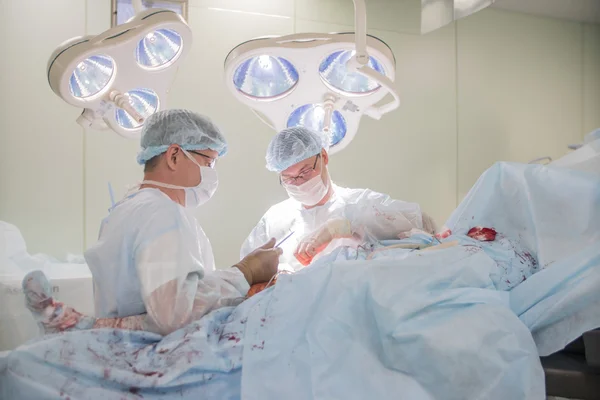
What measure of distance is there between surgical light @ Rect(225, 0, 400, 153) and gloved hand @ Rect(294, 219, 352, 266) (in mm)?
526

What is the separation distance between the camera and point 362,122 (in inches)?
118

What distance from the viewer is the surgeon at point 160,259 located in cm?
118

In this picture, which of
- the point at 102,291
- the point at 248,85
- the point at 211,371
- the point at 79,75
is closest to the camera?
the point at 211,371

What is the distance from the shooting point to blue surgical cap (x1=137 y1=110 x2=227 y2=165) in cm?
153

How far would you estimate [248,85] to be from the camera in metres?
1.99

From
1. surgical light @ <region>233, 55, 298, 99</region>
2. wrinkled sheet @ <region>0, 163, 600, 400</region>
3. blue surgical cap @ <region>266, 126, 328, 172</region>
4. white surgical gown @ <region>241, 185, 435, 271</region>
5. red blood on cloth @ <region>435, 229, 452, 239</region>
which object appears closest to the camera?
wrinkled sheet @ <region>0, 163, 600, 400</region>

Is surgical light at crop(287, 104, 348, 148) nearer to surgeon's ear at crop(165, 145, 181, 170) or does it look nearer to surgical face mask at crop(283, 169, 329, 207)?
surgical face mask at crop(283, 169, 329, 207)

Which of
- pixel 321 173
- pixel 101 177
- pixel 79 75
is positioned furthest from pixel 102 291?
pixel 101 177

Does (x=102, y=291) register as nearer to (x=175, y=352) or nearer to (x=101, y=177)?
(x=175, y=352)

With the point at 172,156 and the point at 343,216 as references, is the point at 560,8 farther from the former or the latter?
the point at 172,156

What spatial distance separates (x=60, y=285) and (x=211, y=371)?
3.80 ft

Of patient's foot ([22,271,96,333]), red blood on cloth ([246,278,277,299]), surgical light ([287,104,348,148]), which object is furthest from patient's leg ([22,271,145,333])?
surgical light ([287,104,348,148])

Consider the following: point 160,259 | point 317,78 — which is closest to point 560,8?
point 317,78

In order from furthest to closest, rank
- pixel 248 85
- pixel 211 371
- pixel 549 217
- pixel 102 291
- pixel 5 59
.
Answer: pixel 5 59 < pixel 248 85 < pixel 549 217 < pixel 102 291 < pixel 211 371
